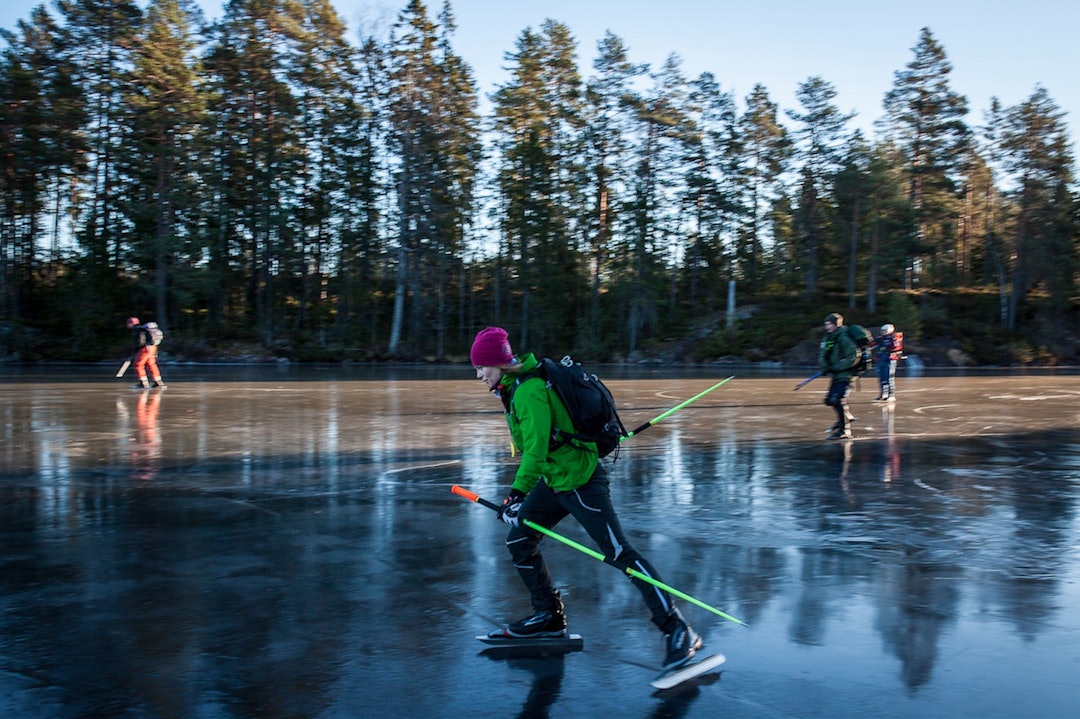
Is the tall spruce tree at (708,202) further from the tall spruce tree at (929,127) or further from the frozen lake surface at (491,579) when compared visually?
the frozen lake surface at (491,579)

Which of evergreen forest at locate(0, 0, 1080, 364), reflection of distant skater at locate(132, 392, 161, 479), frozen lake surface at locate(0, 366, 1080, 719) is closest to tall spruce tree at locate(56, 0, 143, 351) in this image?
evergreen forest at locate(0, 0, 1080, 364)

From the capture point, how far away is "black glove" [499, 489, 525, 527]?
4879 millimetres

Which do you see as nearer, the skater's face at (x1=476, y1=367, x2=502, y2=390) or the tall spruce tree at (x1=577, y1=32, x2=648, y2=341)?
the skater's face at (x1=476, y1=367, x2=502, y2=390)

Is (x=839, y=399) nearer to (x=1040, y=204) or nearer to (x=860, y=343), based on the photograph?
(x=860, y=343)

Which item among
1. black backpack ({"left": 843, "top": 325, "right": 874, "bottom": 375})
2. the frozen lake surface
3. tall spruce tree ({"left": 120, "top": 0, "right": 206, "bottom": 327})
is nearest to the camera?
the frozen lake surface

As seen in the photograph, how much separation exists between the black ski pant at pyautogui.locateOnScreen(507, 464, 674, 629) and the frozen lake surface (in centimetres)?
37

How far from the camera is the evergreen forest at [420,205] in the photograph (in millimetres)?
48969

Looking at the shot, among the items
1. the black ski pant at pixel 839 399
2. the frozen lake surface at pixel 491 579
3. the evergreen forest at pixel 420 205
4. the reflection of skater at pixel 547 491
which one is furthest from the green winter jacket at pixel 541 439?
the evergreen forest at pixel 420 205

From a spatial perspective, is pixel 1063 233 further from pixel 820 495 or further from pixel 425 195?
pixel 820 495

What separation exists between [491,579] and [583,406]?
2.21m

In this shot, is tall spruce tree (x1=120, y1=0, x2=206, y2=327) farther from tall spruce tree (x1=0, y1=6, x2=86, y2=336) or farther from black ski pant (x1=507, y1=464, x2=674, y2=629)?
black ski pant (x1=507, y1=464, x2=674, y2=629)

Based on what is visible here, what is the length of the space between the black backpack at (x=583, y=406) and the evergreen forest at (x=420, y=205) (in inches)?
1665

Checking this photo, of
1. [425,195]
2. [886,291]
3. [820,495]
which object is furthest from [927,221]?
[820,495]

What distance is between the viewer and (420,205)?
49906 mm
